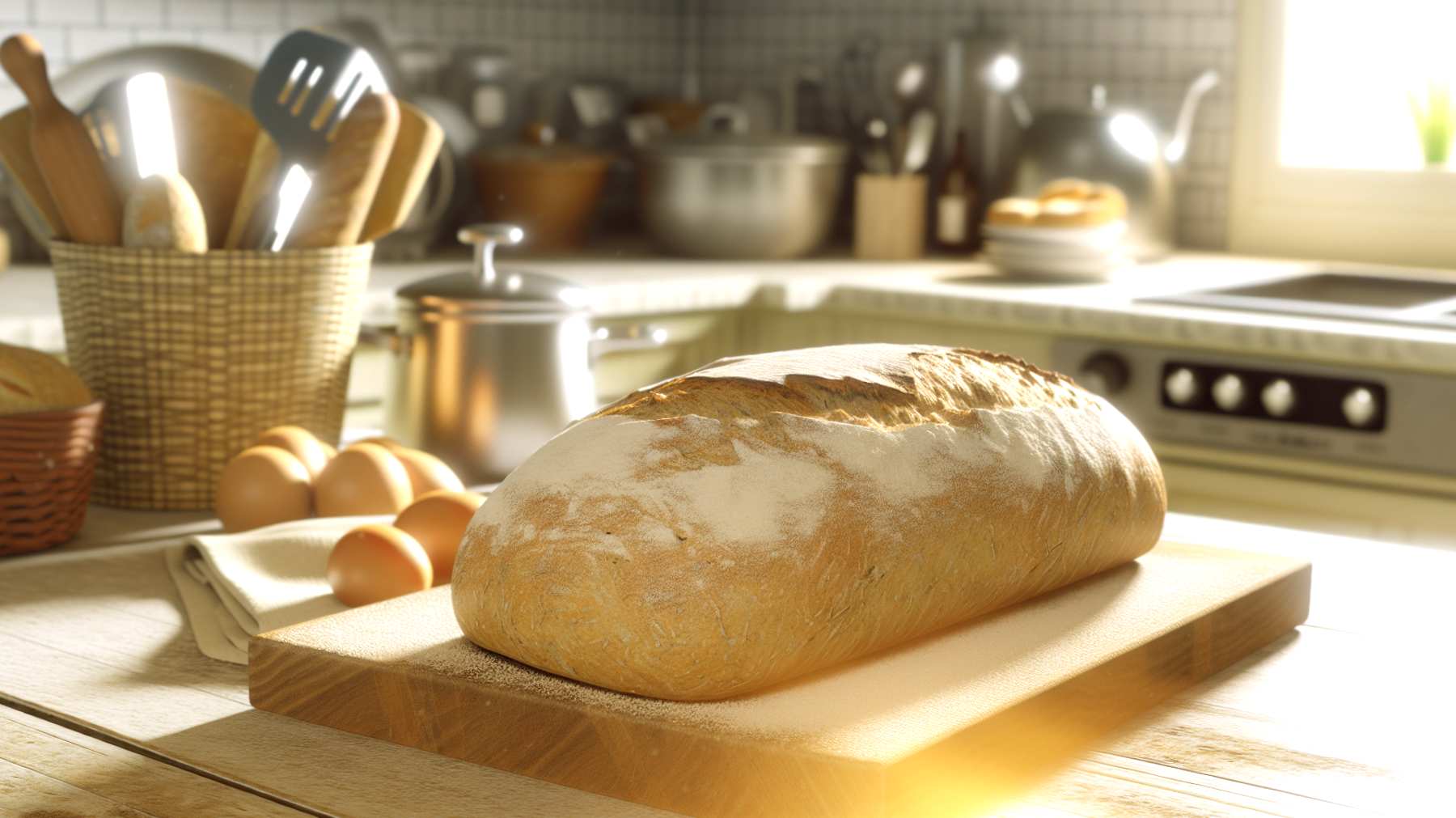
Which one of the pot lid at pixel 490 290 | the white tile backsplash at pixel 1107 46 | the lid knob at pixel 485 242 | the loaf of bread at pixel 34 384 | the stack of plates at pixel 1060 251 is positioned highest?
the white tile backsplash at pixel 1107 46

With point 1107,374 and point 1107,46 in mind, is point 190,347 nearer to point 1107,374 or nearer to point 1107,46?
point 1107,374

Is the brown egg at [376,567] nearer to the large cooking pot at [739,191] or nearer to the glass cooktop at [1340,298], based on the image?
the glass cooktop at [1340,298]

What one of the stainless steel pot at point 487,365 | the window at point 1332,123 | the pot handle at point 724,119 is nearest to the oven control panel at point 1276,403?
the window at point 1332,123

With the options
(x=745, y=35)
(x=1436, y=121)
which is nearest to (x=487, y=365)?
(x=1436, y=121)

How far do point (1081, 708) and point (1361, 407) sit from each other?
55.8 inches

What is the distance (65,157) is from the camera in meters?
1.06

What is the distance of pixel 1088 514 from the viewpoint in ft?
2.73

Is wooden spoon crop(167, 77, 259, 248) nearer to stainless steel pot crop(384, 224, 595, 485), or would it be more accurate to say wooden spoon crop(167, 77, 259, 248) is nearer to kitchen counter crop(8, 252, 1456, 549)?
stainless steel pot crop(384, 224, 595, 485)

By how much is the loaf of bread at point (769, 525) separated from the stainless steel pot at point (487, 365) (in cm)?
33

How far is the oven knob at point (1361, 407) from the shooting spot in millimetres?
1937

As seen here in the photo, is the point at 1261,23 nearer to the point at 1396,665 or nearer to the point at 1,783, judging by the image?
the point at 1396,665

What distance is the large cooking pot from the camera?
270 centimetres

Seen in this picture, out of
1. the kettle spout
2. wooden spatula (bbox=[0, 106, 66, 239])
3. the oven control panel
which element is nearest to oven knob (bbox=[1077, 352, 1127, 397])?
the oven control panel

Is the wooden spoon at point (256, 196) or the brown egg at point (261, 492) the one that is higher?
→ the wooden spoon at point (256, 196)
